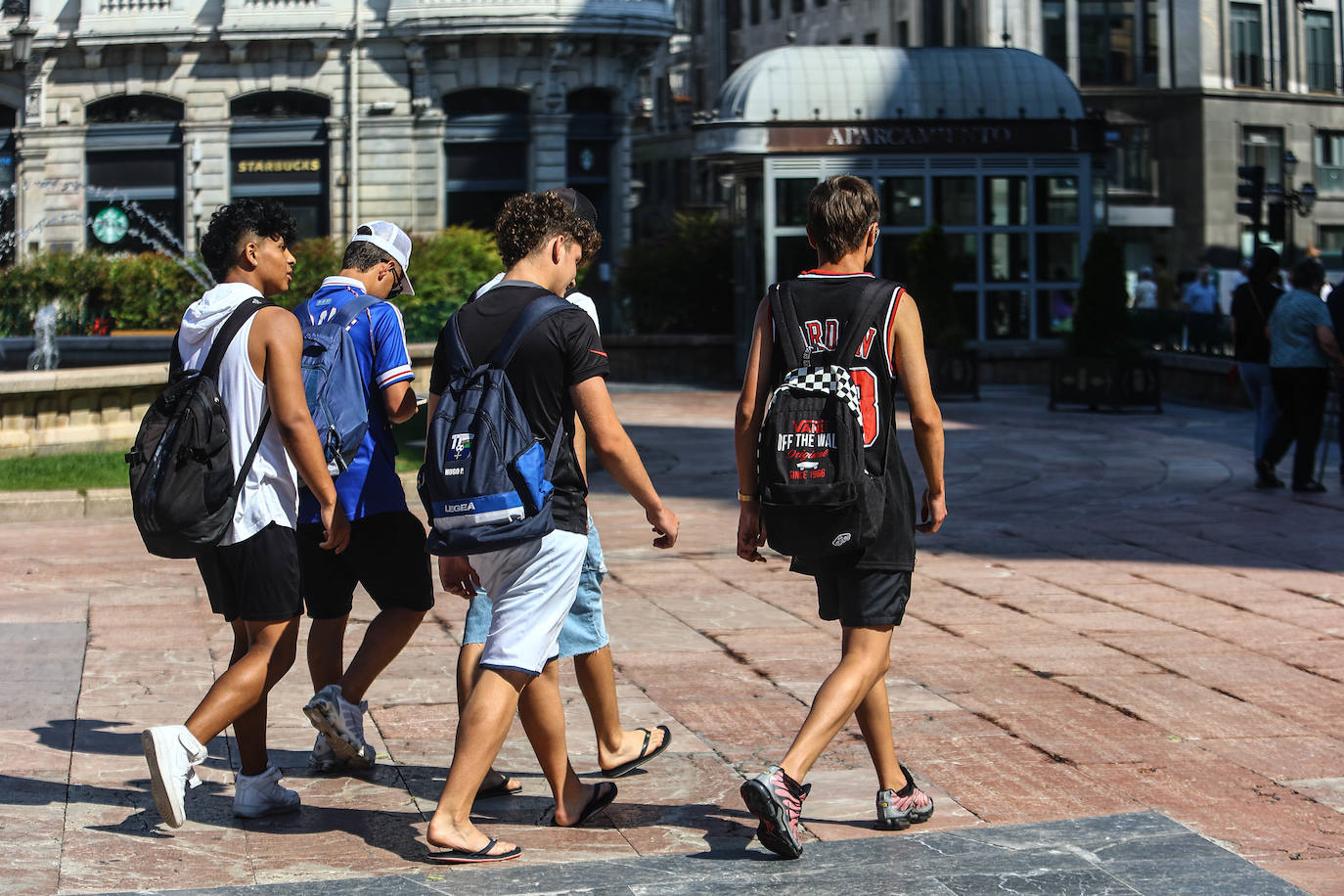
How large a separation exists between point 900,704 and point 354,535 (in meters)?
2.10

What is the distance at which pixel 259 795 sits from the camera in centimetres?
495

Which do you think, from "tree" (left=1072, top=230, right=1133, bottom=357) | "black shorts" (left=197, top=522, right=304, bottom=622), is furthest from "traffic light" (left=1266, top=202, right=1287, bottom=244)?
"black shorts" (left=197, top=522, right=304, bottom=622)

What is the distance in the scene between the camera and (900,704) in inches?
249

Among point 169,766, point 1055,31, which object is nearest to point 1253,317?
point 169,766

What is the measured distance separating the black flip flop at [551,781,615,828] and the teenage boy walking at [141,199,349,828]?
83cm

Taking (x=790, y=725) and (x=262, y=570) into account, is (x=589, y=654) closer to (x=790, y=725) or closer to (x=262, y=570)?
(x=262, y=570)

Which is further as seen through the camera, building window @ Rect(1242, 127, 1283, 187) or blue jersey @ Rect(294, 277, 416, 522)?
building window @ Rect(1242, 127, 1283, 187)

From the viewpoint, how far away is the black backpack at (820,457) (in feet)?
14.8

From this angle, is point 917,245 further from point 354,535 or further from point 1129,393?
point 354,535

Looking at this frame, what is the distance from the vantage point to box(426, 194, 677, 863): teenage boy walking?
4504 mm

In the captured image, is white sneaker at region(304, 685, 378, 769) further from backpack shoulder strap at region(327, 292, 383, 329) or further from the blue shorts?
backpack shoulder strap at region(327, 292, 383, 329)

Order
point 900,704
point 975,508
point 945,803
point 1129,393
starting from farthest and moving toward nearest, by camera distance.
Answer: point 1129,393, point 975,508, point 900,704, point 945,803

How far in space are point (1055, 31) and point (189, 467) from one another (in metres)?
44.0

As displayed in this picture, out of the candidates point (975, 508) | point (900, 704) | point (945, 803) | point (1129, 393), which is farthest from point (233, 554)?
point (1129, 393)
